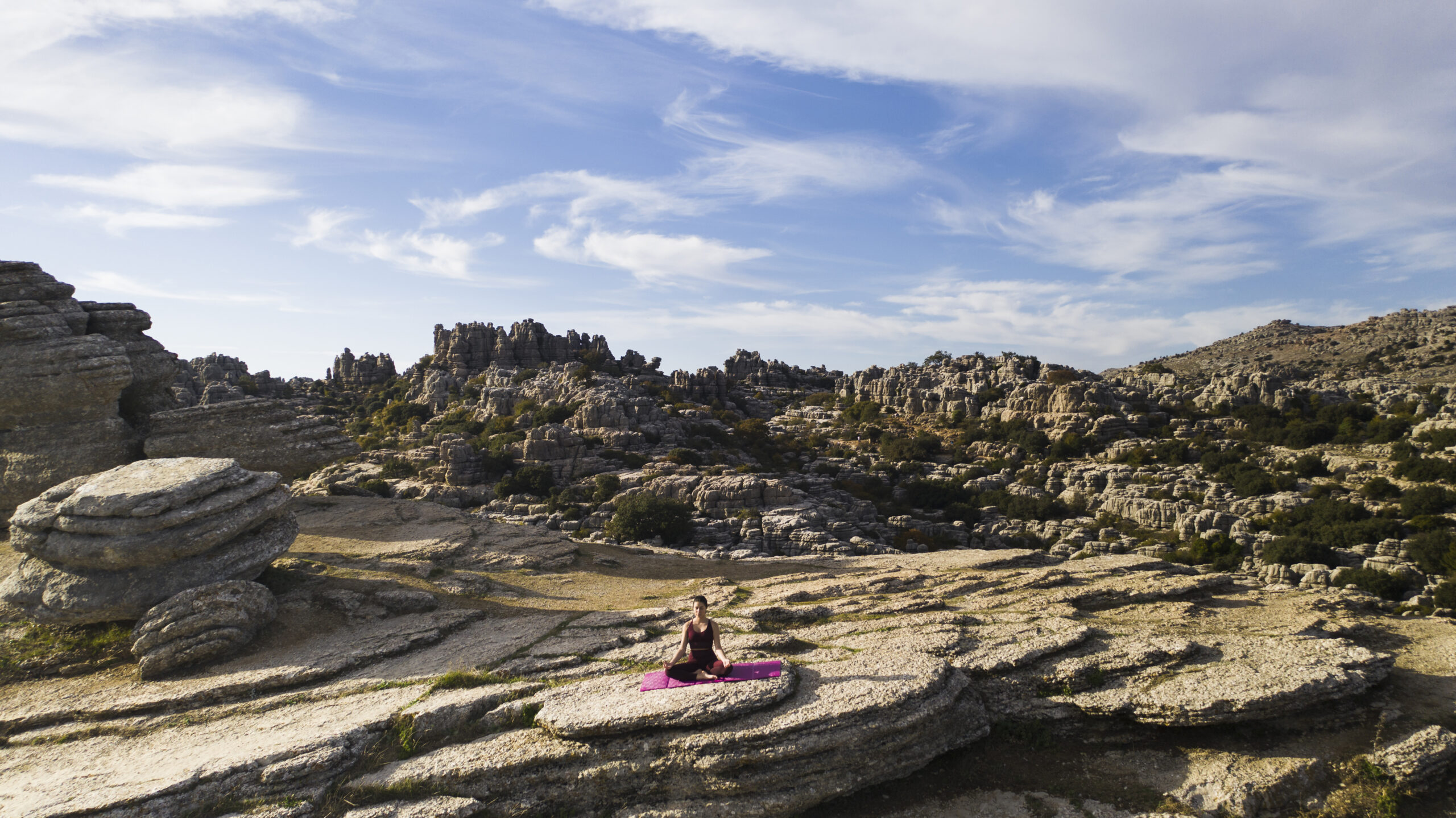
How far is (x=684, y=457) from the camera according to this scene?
2041 inches

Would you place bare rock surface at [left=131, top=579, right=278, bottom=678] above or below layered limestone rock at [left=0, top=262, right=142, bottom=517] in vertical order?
below

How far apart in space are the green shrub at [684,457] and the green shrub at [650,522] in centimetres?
1560

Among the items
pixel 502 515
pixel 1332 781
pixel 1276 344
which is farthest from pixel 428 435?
pixel 1276 344

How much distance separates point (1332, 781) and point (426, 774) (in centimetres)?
1378

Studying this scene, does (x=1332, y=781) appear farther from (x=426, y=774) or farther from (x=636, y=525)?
(x=636, y=525)

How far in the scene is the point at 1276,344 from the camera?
124625 millimetres

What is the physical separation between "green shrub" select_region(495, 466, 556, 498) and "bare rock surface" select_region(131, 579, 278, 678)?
31.1 meters

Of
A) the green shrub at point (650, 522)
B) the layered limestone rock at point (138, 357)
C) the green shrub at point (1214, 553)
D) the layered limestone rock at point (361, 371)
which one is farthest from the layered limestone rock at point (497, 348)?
the green shrub at point (1214, 553)

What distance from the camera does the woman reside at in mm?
10781

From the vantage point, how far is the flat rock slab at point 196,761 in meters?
8.75

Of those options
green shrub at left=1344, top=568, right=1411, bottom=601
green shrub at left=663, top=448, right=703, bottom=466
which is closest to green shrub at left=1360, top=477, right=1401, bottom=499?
green shrub at left=1344, top=568, right=1411, bottom=601

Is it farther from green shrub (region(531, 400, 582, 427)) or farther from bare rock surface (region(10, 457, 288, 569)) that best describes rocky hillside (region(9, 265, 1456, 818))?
green shrub (region(531, 400, 582, 427))

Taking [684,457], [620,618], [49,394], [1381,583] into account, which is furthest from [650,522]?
[1381,583]

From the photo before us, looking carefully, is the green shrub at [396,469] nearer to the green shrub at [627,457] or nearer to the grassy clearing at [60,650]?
the green shrub at [627,457]
